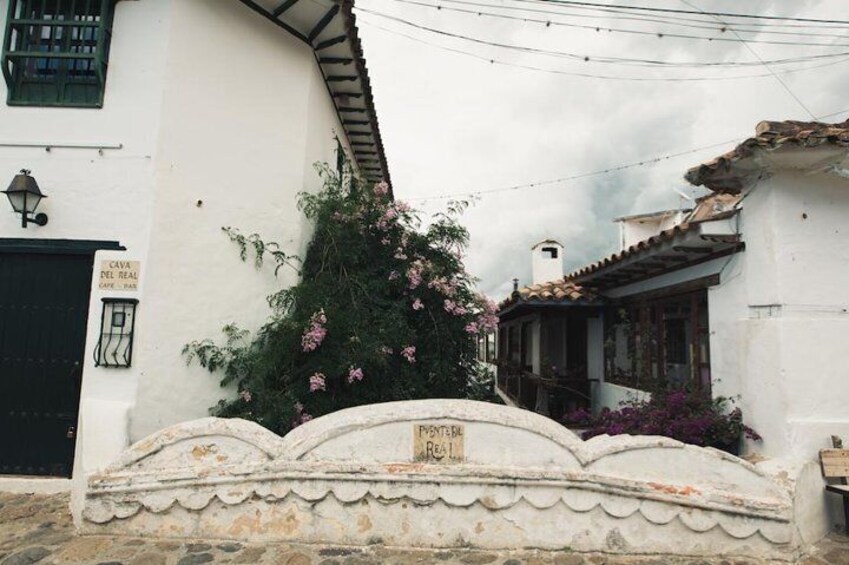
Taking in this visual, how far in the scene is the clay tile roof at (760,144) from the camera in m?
4.38

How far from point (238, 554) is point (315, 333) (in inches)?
89.2

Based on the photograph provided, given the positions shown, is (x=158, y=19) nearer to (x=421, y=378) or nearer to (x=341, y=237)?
(x=341, y=237)

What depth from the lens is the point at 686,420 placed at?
216 inches

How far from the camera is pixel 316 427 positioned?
4281mm

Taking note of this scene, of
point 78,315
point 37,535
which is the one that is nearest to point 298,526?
point 37,535

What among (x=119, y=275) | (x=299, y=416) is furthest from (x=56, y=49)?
(x=299, y=416)

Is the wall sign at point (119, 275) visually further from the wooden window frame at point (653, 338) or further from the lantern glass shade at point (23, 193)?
the wooden window frame at point (653, 338)

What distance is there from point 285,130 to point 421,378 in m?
3.72

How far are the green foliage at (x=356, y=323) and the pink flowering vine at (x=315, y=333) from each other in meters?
0.01

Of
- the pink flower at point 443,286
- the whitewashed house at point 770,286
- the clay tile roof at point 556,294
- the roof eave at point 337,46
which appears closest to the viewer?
the whitewashed house at point 770,286

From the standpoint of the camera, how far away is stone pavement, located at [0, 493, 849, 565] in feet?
12.0

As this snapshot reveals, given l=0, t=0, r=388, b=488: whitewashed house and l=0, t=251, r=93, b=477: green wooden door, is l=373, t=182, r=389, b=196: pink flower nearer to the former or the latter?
l=0, t=0, r=388, b=488: whitewashed house

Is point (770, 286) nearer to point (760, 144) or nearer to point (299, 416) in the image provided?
point (760, 144)

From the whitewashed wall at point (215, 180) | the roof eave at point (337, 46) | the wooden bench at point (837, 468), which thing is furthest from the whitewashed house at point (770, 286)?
the whitewashed wall at point (215, 180)
